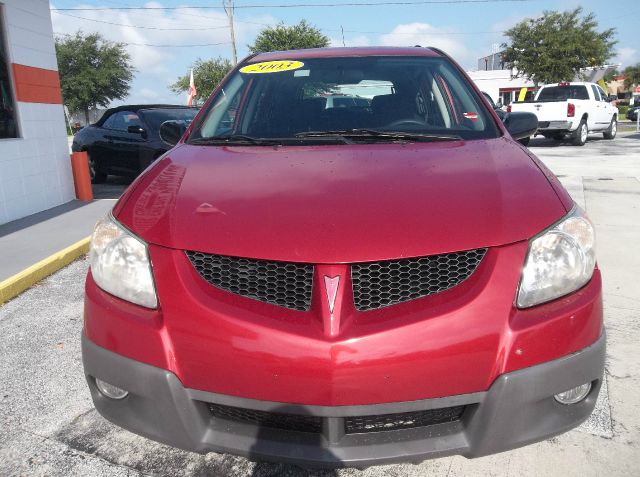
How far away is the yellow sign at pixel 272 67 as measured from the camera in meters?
3.19

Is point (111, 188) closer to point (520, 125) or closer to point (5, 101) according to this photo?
point (5, 101)

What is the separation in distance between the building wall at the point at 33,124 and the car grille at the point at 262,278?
5831mm

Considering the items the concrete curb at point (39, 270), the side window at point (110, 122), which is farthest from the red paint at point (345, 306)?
the side window at point (110, 122)

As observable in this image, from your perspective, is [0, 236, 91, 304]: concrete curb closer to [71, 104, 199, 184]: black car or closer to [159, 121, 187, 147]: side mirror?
[159, 121, 187, 147]: side mirror

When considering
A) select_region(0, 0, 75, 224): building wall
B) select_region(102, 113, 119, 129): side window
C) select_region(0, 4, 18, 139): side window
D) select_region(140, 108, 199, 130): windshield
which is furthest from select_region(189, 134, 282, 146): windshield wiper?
select_region(102, 113, 119, 129): side window

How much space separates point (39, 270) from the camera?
458cm

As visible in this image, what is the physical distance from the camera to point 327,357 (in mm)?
1522

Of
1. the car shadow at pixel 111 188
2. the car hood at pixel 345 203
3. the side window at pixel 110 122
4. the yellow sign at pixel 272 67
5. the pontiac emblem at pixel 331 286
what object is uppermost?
the yellow sign at pixel 272 67

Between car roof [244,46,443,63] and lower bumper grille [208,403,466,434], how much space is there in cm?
221

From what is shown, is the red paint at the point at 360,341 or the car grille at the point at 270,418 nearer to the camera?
the red paint at the point at 360,341

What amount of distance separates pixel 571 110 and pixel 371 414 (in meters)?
15.9

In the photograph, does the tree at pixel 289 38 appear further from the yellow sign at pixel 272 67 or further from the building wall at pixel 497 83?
the yellow sign at pixel 272 67

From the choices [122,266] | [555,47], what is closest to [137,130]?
[122,266]

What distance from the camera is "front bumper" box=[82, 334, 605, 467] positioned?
1.59 metres
